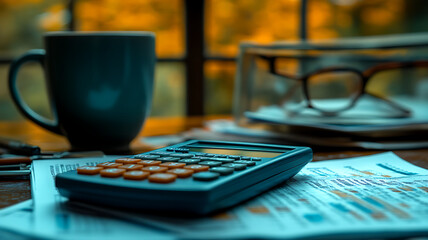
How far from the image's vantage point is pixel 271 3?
2.11 m

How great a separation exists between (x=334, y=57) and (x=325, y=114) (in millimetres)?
187

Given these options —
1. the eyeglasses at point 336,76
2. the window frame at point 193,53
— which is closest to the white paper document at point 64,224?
the eyeglasses at point 336,76

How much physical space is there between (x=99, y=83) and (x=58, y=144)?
0.43 ft

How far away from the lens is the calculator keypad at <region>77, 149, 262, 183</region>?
12.2 inches

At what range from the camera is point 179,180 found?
31cm

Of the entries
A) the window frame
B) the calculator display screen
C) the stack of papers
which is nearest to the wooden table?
the stack of papers

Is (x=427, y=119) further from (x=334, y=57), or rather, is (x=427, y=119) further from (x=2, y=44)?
(x=2, y=44)

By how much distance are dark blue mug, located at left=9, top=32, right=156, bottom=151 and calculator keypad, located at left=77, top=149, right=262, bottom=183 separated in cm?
17

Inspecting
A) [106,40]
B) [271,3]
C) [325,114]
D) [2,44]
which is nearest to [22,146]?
[106,40]

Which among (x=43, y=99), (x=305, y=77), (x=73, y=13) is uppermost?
(x=73, y=13)

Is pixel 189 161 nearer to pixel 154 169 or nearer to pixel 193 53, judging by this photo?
pixel 154 169

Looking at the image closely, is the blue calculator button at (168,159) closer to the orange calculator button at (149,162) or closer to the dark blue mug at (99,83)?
the orange calculator button at (149,162)

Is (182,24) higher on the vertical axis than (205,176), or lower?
higher

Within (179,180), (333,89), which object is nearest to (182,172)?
(179,180)
